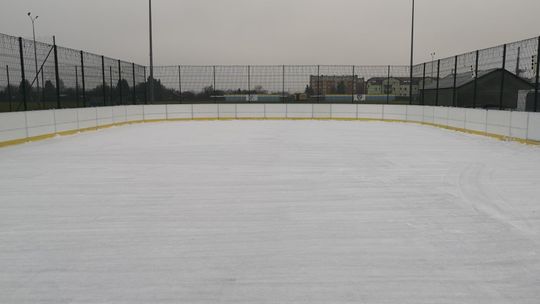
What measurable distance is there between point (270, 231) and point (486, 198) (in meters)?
3.67

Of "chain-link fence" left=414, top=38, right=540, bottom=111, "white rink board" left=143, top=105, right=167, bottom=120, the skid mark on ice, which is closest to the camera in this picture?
the skid mark on ice

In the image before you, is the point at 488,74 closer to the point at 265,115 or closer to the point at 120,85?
the point at 265,115

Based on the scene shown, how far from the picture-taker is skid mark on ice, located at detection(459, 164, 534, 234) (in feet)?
16.9

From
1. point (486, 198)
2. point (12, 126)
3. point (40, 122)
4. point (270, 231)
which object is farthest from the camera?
point (40, 122)

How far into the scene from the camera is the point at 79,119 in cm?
1789

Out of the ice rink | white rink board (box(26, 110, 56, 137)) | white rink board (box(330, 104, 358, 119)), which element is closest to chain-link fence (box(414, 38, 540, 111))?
white rink board (box(330, 104, 358, 119))

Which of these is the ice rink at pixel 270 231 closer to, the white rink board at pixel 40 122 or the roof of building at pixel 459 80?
the white rink board at pixel 40 122

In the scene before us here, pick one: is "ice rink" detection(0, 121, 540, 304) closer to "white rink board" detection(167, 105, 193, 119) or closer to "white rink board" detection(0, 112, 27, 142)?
"white rink board" detection(0, 112, 27, 142)

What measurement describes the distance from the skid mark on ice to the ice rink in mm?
33

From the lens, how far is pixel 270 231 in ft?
15.6

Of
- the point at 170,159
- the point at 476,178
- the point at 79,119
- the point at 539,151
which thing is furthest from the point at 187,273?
the point at 79,119

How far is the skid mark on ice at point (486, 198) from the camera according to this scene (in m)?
5.15

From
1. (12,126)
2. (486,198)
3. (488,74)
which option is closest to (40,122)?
Result: (12,126)

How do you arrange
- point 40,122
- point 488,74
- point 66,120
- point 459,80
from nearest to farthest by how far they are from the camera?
point 40,122
point 66,120
point 459,80
point 488,74
